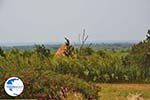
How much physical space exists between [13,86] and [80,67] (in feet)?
6.63

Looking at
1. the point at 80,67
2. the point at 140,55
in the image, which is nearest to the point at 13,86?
the point at 80,67

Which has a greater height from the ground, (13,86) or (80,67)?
(80,67)

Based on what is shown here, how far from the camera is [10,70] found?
875cm

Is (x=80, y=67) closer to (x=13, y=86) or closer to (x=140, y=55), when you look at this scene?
(x=140, y=55)

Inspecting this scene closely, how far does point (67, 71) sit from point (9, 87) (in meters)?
1.77

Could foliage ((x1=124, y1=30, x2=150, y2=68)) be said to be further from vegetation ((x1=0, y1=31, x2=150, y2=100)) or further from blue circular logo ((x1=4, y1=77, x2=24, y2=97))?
blue circular logo ((x1=4, y1=77, x2=24, y2=97))

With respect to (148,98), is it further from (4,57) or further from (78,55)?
(4,57)

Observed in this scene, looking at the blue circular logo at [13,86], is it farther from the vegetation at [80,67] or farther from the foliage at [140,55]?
the foliage at [140,55]

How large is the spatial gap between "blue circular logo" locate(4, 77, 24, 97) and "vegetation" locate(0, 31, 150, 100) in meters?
0.24

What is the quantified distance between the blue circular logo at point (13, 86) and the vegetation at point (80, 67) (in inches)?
9.6

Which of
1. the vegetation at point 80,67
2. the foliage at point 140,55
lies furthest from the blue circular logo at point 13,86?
the foliage at point 140,55

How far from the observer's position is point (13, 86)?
8.28 m

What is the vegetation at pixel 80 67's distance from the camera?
874 centimetres

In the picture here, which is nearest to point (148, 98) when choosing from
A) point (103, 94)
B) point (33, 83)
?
point (103, 94)
